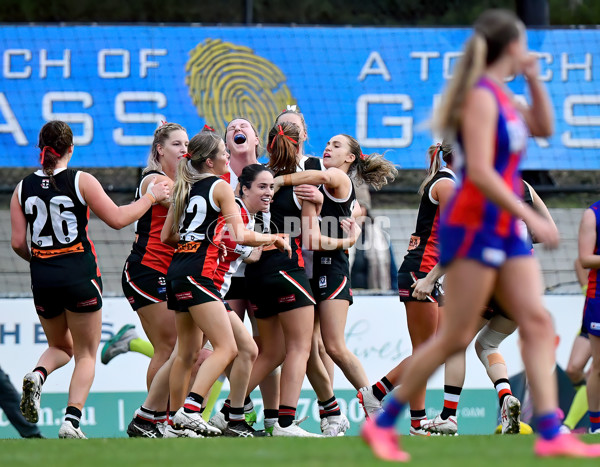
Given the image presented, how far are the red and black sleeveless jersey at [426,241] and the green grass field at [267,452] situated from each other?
1521 mm

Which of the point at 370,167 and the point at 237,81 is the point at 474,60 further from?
the point at 237,81

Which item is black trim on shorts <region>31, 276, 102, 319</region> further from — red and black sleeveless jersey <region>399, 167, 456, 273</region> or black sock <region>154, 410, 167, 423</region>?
red and black sleeveless jersey <region>399, 167, 456, 273</region>

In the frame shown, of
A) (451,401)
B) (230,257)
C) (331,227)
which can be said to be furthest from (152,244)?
(451,401)

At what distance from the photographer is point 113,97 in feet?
39.0

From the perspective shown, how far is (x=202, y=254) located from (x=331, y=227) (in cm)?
121

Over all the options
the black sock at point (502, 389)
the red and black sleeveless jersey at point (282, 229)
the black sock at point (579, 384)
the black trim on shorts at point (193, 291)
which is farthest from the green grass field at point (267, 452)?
the black sock at point (579, 384)

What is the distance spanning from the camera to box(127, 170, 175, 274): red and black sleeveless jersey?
7.07 m

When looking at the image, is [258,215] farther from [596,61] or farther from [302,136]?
[596,61]

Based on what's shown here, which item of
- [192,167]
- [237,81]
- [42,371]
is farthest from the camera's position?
[237,81]

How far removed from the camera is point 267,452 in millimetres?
4805

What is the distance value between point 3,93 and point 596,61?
7094mm

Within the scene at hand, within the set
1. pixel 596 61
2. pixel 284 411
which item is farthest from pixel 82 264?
pixel 596 61

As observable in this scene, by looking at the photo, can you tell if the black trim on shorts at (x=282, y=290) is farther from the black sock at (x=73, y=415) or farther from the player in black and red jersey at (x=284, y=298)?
the black sock at (x=73, y=415)

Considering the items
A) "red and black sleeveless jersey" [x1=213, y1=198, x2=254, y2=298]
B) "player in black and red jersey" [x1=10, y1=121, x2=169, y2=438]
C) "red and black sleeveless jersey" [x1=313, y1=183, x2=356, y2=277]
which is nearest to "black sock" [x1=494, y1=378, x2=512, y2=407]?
"red and black sleeveless jersey" [x1=313, y1=183, x2=356, y2=277]
